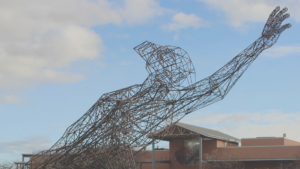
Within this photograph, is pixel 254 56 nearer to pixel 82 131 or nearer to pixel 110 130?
pixel 110 130

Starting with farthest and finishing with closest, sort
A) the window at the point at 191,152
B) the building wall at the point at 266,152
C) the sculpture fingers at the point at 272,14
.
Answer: the window at the point at 191,152, the building wall at the point at 266,152, the sculpture fingers at the point at 272,14

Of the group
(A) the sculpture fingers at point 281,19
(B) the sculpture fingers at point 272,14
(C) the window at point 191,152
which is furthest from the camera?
(C) the window at point 191,152

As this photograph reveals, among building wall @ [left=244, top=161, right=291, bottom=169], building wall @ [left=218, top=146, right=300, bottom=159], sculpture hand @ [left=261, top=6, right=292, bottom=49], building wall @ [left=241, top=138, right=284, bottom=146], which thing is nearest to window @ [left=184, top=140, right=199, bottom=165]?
building wall @ [left=218, top=146, right=300, bottom=159]

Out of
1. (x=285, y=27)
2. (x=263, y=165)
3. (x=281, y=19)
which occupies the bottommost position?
(x=263, y=165)

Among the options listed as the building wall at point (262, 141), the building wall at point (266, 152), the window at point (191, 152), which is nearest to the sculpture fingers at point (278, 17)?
the building wall at point (266, 152)

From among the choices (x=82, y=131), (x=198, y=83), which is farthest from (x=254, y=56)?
(x=82, y=131)

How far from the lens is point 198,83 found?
17.6 meters

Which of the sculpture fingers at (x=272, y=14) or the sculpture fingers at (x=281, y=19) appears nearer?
the sculpture fingers at (x=281, y=19)

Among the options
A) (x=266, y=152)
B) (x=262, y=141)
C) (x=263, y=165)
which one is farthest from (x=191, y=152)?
(x=266, y=152)

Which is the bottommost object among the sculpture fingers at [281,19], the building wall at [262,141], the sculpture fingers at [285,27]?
the building wall at [262,141]

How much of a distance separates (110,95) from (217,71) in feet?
16.2

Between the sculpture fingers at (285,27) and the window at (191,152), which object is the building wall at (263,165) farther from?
the sculpture fingers at (285,27)

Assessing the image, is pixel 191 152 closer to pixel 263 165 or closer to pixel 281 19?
pixel 263 165

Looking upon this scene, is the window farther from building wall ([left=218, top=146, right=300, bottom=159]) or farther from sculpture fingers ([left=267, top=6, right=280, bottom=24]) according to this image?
sculpture fingers ([left=267, top=6, right=280, bottom=24])
